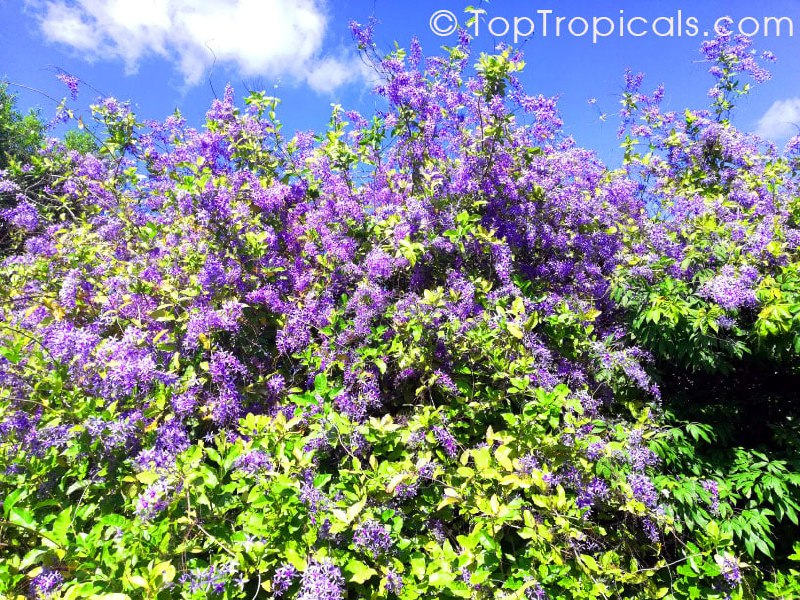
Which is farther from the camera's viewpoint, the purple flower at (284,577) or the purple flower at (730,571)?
the purple flower at (730,571)

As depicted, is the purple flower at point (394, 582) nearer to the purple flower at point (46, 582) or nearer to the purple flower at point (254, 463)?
the purple flower at point (254, 463)

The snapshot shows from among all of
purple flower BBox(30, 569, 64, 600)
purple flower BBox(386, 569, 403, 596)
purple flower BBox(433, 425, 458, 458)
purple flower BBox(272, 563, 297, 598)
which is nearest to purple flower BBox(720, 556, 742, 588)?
purple flower BBox(433, 425, 458, 458)

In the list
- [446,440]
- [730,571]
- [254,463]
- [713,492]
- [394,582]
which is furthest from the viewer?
[713,492]

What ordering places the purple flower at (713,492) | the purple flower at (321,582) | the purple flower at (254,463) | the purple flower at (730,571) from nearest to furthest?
the purple flower at (321,582)
the purple flower at (254,463)
the purple flower at (730,571)
the purple flower at (713,492)

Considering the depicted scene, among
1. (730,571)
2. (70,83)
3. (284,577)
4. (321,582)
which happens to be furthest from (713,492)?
(70,83)

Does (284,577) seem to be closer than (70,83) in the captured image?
Yes

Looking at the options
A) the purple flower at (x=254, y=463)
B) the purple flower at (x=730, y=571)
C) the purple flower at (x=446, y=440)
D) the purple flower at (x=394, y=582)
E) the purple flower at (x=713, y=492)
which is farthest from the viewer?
the purple flower at (x=713, y=492)

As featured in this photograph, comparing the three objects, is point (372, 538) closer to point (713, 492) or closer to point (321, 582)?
point (321, 582)

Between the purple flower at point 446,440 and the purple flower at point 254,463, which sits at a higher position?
the purple flower at point 446,440

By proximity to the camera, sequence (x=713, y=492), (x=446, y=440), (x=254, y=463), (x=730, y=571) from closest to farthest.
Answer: (x=254, y=463) → (x=730, y=571) → (x=446, y=440) → (x=713, y=492)

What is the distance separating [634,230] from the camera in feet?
13.8

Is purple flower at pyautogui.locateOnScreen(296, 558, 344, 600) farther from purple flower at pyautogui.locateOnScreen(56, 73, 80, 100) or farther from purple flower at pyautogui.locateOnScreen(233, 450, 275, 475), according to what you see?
purple flower at pyautogui.locateOnScreen(56, 73, 80, 100)

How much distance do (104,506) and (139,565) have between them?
65 cm

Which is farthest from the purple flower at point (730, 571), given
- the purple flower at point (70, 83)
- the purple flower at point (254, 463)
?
the purple flower at point (70, 83)
